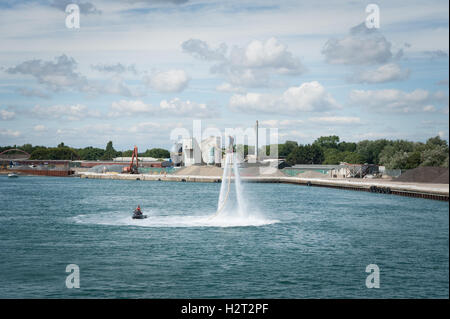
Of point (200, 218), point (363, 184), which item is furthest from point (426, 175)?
point (200, 218)

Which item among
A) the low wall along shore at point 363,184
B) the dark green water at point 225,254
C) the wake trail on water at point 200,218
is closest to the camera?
the dark green water at point 225,254

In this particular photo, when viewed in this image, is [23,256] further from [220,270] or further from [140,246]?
[220,270]

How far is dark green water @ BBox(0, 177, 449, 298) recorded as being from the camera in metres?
33.3

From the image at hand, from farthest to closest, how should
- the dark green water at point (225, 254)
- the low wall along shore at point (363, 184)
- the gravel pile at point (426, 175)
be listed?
the gravel pile at point (426, 175), the low wall along shore at point (363, 184), the dark green water at point (225, 254)

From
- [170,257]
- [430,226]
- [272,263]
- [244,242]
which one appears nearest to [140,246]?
[170,257]

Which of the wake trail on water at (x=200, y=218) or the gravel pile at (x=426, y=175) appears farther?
the gravel pile at (x=426, y=175)

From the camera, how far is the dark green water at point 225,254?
33281mm

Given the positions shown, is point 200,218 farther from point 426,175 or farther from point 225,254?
point 426,175

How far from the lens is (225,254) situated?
144ft

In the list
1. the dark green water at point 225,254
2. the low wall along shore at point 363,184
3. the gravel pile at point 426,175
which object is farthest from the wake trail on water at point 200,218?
the gravel pile at point 426,175

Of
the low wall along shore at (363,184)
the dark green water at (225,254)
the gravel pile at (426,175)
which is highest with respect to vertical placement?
the gravel pile at (426,175)

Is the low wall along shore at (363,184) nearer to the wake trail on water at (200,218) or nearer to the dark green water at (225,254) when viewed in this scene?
the dark green water at (225,254)

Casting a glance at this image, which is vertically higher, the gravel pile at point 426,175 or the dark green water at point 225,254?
the gravel pile at point 426,175

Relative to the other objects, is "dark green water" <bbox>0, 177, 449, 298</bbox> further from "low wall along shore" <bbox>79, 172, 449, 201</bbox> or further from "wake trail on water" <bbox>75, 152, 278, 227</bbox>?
"low wall along shore" <bbox>79, 172, 449, 201</bbox>
